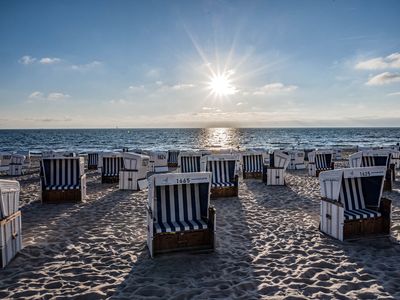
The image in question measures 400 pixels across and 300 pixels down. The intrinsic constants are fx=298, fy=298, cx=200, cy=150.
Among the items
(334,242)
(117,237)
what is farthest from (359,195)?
(117,237)

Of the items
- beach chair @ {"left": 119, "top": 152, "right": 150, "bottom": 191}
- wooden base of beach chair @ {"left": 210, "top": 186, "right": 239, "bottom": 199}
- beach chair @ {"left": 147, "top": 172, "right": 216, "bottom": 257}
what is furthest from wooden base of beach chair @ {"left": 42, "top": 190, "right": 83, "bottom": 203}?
beach chair @ {"left": 147, "top": 172, "right": 216, "bottom": 257}

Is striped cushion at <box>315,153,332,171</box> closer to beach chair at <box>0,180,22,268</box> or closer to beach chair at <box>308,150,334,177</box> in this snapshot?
beach chair at <box>308,150,334,177</box>

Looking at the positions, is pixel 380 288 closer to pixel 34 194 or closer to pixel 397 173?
pixel 34 194

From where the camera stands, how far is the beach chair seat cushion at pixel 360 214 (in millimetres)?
6688

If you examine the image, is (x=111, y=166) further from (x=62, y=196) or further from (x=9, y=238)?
(x=9, y=238)

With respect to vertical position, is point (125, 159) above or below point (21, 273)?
above

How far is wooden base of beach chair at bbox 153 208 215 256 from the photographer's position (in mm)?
5949

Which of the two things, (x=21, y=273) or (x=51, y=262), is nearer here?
(x=21, y=273)

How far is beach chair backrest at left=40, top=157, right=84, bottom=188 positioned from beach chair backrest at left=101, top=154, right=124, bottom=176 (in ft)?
12.1

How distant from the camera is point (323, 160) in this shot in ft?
55.0

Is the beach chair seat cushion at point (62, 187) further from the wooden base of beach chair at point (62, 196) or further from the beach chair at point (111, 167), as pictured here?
the beach chair at point (111, 167)

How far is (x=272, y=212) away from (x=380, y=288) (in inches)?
177

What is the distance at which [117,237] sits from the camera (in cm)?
698

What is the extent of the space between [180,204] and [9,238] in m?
3.27
